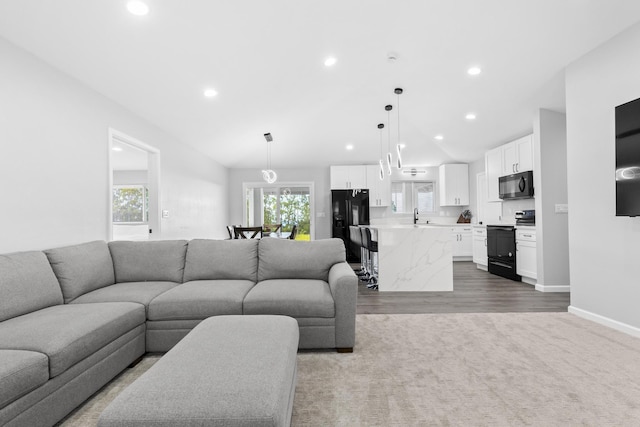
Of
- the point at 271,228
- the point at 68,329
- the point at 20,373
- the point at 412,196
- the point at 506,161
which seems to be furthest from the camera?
the point at 412,196

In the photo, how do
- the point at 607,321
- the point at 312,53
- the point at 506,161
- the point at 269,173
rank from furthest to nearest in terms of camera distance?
the point at 269,173 → the point at 506,161 → the point at 312,53 → the point at 607,321

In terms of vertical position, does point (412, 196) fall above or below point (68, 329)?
above

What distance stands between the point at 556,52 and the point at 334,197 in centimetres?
484

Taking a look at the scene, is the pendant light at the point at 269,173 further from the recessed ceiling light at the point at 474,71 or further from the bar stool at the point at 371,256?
the recessed ceiling light at the point at 474,71

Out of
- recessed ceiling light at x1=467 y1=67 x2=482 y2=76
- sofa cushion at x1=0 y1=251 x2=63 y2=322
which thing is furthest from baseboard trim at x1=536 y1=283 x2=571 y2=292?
sofa cushion at x1=0 y1=251 x2=63 y2=322

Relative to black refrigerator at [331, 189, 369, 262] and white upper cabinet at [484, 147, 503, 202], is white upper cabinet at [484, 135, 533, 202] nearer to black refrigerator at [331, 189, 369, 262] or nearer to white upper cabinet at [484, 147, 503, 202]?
white upper cabinet at [484, 147, 503, 202]

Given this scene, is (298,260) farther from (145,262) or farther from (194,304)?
(145,262)

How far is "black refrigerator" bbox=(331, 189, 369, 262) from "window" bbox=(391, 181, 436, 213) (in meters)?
1.02

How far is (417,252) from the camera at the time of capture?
4.36 m

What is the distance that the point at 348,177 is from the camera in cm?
754

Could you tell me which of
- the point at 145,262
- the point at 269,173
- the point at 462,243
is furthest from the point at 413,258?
the point at 145,262

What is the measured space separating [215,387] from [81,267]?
204 cm

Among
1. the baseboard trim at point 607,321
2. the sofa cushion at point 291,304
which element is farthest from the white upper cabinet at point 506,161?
the sofa cushion at point 291,304

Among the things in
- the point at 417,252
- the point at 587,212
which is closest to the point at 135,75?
the point at 417,252
